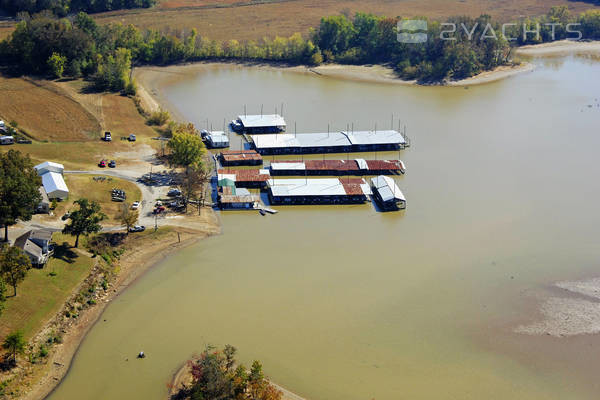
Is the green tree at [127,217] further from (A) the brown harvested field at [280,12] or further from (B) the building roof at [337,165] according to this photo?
(A) the brown harvested field at [280,12]

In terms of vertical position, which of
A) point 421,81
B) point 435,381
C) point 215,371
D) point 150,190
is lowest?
point 435,381

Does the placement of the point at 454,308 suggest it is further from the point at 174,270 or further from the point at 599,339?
the point at 174,270

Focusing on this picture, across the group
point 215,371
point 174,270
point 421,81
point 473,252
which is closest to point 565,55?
point 421,81

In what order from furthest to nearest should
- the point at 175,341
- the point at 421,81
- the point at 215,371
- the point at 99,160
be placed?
the point at 421,81 < the point at 99,160 < the point at 175,341 < the point at 215,371

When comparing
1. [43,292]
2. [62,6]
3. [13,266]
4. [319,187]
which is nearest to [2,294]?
[13,266]

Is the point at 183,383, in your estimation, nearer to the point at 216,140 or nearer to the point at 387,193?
the point at 387,193

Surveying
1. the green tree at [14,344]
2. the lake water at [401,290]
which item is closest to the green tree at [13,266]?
the green tree at [14,344]
